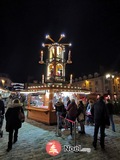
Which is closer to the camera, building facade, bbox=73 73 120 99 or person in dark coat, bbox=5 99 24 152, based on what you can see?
person in dark coat, bbox=5 99 24 152

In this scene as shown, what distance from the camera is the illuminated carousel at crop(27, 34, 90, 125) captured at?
33.7 ft

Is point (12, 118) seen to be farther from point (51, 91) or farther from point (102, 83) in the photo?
point (102, 83)

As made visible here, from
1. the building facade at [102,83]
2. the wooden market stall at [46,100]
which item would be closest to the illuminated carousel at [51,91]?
the wooden market stall at [46,100]

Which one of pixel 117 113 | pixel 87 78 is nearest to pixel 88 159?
pixel 117 113

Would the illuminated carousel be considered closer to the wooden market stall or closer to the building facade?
the wooden market stall

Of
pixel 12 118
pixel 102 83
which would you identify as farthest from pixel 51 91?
pixel 102 83

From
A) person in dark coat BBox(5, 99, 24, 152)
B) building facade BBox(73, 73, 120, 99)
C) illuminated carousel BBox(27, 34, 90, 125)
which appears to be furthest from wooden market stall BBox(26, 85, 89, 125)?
building facade BBox(73, 73, 120, 99)

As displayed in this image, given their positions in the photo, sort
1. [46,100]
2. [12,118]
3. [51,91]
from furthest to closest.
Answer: [46,100] → [51,91] → [12,118]

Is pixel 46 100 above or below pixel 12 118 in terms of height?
above

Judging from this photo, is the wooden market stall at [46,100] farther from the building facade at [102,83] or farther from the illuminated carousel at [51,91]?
the building facade at [102,83]

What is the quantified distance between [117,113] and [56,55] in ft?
35.5

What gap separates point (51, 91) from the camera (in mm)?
10469

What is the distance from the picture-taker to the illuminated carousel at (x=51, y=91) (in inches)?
405

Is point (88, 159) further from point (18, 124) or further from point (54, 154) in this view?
point (18, 124)
